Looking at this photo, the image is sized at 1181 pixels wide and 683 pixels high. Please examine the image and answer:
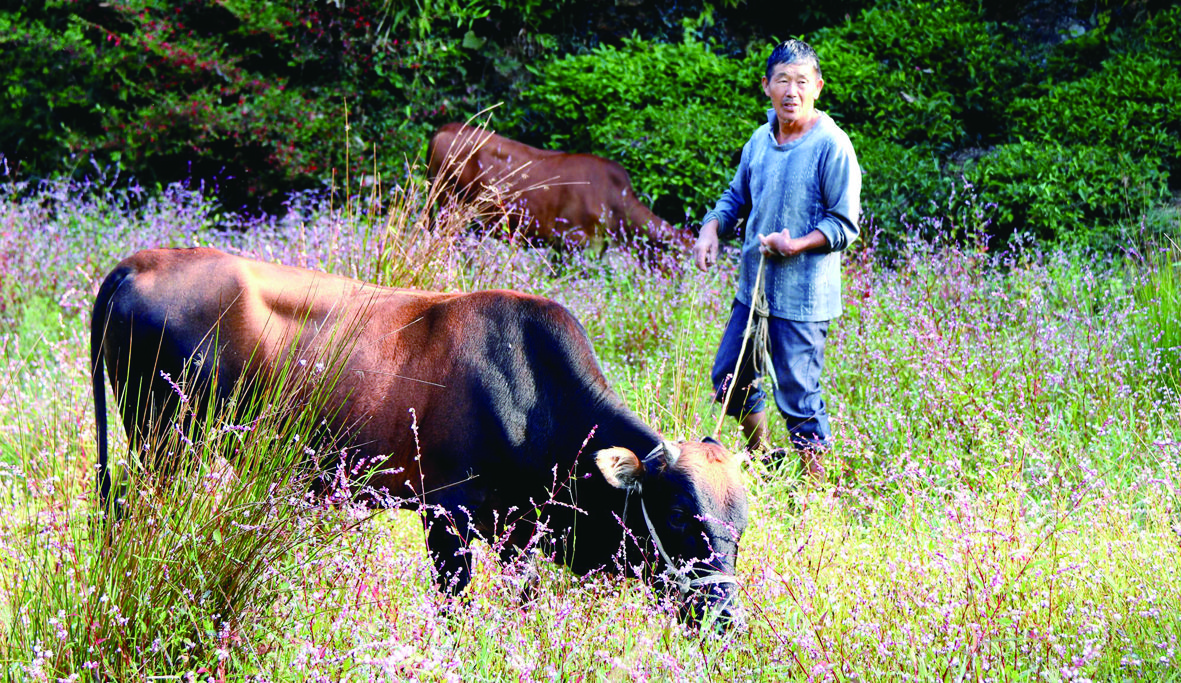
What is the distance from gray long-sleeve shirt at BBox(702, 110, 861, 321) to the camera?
4363mm

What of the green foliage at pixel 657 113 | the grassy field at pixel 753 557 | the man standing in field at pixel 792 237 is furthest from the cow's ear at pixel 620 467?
the green foliage at pixel 657 113

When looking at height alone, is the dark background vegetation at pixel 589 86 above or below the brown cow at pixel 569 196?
above

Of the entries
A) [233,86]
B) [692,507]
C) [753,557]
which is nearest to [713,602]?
[692,507]

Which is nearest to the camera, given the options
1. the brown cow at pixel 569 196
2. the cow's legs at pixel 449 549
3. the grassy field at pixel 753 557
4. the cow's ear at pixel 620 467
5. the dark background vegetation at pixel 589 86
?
the grassy field at pixel 753 557

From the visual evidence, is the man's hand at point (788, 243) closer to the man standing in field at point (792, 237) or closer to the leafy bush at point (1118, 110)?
the man standing in field at point (792, 237)

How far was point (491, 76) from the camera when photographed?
11.5 m

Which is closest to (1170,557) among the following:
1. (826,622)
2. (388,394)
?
(826,622)

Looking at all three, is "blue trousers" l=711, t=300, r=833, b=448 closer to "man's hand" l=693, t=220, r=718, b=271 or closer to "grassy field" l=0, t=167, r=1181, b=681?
"grassy field" l=0, t=167, r=1181, b=681

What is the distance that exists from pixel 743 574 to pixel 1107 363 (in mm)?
2901

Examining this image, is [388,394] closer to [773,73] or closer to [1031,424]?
[773,73]

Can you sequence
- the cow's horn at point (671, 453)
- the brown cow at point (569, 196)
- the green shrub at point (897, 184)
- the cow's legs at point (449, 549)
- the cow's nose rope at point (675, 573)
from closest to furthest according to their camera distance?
the cow's nose rope at point (675, 573) → the cow's horn at point (671, 453) → the cow's legs at point (449, 549) → the green shrub at point (897, 184) → the brown cow at point (569, 196)

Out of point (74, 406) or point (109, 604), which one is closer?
point (109, 604)

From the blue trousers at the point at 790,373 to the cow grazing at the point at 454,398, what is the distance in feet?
3.70

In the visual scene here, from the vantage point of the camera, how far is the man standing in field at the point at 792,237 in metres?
4.35
